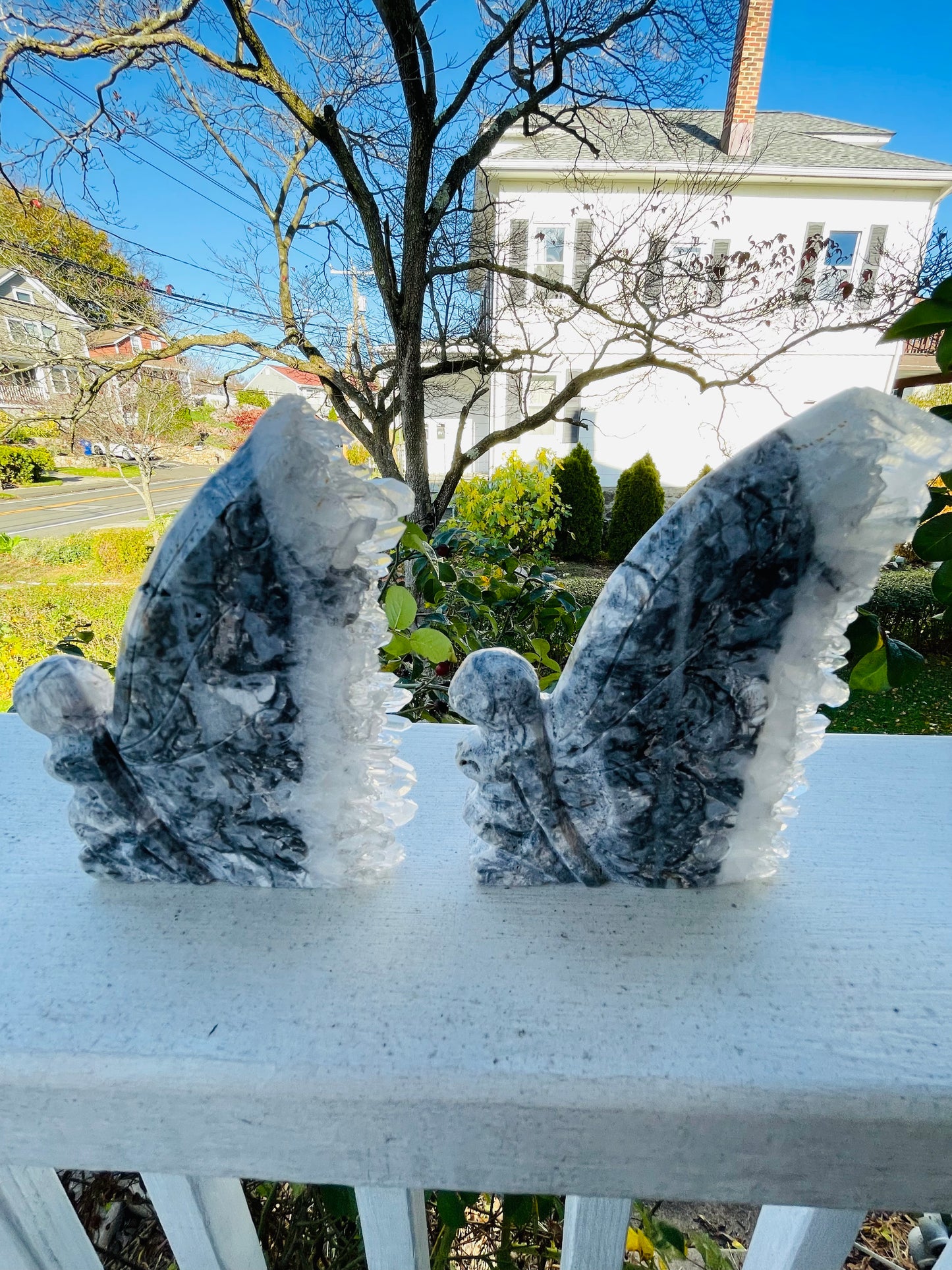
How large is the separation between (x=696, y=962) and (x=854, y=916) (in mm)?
163

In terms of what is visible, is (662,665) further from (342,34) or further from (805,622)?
(342,34)

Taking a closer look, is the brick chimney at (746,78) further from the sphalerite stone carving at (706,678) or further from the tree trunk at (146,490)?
the sphalerite stone carving at (706,678)

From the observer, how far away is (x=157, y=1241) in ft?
3.49

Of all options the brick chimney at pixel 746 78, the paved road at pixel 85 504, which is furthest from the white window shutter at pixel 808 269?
the paved road at pixel 85 504

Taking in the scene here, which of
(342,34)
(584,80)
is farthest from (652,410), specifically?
(342,34)

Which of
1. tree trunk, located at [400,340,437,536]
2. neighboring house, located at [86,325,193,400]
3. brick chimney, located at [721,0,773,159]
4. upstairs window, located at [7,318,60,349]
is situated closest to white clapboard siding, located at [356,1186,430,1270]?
tree trunk, located at [400,340,437,536]

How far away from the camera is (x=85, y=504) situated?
29.4 ft

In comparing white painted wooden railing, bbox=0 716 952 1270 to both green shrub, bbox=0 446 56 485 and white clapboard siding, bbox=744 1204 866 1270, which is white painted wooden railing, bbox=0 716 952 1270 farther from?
green shrub, bbox=0 446 56 485

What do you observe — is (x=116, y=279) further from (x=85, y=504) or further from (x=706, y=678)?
(x=85, y=504)

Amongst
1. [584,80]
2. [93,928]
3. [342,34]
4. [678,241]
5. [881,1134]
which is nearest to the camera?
[881,1134]

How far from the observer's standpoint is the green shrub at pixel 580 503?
6.18 m

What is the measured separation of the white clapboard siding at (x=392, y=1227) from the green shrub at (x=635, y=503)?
591cm

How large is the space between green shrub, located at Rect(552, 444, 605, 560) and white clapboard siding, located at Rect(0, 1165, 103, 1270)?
229 inches

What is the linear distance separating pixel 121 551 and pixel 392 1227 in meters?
6.64
